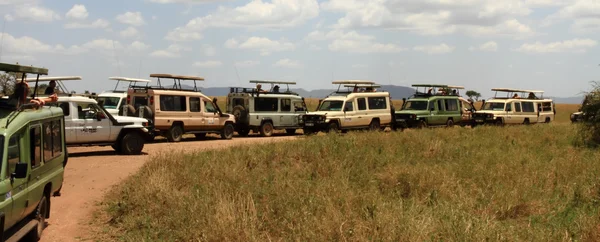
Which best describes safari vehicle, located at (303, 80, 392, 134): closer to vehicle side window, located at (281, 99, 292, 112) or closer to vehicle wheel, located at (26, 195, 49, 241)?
vehicle side window, located at (281, 99, 292, 112)

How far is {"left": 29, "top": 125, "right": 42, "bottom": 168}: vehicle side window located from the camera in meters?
7.77

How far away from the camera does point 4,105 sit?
24.9 ft

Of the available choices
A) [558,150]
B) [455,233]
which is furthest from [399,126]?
[455,233]

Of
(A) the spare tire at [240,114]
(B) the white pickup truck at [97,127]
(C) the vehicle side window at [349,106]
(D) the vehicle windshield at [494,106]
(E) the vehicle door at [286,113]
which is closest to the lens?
(B) the white pickup truck at [97,127]

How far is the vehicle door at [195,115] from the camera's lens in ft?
74.0

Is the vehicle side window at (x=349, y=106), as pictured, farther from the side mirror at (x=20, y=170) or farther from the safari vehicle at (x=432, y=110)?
the side mirror at (x=20, y=170)

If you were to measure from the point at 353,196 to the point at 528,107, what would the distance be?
27.8m

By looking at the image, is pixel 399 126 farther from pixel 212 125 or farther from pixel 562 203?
pixel 562 203

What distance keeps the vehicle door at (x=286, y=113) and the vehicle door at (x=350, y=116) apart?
261cm

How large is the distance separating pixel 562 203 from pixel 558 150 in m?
8.23

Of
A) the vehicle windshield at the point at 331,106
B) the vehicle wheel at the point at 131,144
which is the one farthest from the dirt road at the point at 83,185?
the vehicle windshield at the point at 331,106

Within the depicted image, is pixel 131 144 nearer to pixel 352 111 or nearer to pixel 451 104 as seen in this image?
pixel 352 111

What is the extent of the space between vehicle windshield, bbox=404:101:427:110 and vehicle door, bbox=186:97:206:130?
11002 mm

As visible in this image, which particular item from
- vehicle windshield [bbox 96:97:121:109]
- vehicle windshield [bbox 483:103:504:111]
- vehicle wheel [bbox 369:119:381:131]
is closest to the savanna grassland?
vehicle wheel [bbox 369:119:381:131]
